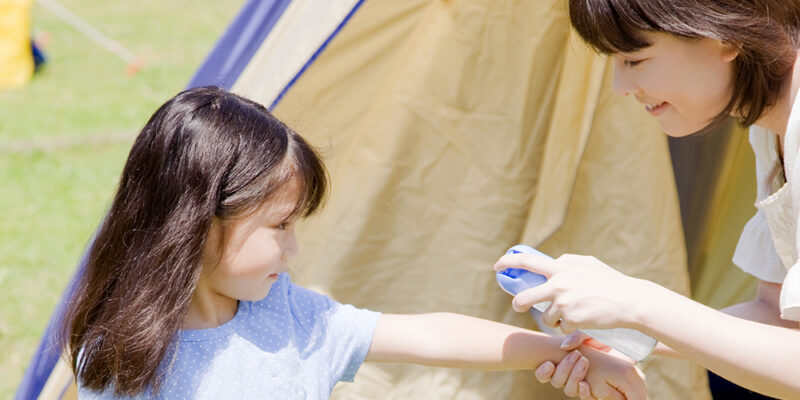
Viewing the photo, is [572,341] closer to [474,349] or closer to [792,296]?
[474,349]

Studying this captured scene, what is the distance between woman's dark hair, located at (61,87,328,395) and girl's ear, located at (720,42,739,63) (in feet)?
1.80

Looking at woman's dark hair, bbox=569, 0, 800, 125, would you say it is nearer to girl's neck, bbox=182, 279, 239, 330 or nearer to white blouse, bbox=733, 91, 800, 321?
white blouse, bbox=733, 91, 800, 321

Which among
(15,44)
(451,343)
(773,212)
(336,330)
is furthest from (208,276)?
(15,44)

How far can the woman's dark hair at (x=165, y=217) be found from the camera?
1126 millimetres

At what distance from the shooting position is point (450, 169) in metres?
1.75

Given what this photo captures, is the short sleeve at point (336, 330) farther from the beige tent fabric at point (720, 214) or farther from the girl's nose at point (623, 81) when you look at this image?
the beige tent fabric at point (720, 214)

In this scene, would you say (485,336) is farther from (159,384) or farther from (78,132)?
(78,132)

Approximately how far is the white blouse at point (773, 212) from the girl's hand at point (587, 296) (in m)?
0.25

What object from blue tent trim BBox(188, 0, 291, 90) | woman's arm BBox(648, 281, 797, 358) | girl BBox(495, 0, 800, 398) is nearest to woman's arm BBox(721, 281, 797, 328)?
woman's arm BBox(648, 281, 797, 358)

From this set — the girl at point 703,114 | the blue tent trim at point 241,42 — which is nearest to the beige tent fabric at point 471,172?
the blue tent trim at point 241,42

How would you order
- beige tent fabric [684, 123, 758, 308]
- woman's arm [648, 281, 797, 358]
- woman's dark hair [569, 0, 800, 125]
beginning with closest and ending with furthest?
woman's dark hair [569, 0, 800, 125] → woman's arm [648, 281, 797, 358] → beige tent fabric [684, 123, 758, 308]

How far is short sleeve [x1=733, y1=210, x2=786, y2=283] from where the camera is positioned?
1464mm

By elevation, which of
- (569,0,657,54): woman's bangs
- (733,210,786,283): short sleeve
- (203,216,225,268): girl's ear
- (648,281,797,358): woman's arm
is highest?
(569,0,657,54): woman's bangs

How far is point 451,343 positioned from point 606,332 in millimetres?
205
